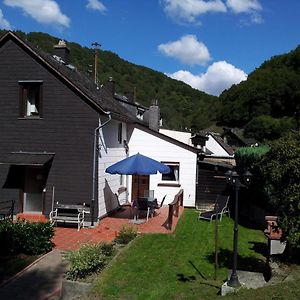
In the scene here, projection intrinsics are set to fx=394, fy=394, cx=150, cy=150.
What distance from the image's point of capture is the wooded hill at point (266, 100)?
83250 mm

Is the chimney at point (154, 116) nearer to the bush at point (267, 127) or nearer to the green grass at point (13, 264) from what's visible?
the green grass at point (13, 264)

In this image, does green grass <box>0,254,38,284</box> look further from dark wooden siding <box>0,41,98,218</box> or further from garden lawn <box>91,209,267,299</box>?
dark wooden siding <box>0,41,98,218</box>

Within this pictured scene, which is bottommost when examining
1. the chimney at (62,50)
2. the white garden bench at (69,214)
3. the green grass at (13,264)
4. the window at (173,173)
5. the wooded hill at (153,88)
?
the green grass at (13,264)

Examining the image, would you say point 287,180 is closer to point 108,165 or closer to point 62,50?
point 108,165

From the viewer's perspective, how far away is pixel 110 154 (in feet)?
62.1

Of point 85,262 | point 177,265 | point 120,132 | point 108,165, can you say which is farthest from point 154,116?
point 85,262

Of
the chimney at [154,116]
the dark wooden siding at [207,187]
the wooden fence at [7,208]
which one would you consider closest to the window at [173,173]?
the dark wooden siding at [207,187]

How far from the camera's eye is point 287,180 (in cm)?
863

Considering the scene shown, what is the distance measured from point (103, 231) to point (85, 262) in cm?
606

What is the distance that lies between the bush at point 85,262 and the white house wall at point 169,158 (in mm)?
12121

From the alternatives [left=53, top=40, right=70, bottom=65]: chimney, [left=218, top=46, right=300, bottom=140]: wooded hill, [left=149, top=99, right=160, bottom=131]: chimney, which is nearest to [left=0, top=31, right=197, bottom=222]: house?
[left=53, top=40, right=70, bottom=65]: chimney

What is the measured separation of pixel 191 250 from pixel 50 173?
7.43 metres

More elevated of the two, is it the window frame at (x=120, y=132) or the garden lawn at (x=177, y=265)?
the window frame at (x=120, y=132)

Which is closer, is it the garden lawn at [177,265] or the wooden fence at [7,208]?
the garden lawn at [177,265]
